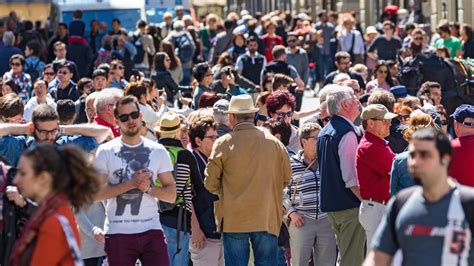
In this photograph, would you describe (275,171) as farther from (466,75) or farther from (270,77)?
(466,75)

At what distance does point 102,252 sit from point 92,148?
0.78 m

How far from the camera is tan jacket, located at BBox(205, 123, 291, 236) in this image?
10562 mm

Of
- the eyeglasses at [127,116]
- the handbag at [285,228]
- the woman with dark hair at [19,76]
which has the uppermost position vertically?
the eyeglasses at [127,116]

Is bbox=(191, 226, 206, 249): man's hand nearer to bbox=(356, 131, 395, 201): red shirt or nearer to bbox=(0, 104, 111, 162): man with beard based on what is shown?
bbox=(0, 104, 111, 162): man with beard

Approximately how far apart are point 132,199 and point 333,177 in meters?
2.12

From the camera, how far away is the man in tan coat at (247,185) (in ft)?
34.7

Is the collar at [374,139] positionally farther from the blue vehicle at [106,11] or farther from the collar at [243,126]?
the blue vehicle at [106,11]

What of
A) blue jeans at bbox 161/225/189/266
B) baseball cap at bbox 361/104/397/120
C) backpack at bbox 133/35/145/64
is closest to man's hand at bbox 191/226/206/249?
blue jeans at bbox 161/225/189/266

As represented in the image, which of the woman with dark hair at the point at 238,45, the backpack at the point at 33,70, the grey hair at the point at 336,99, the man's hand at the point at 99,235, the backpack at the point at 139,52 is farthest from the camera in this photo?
the backpack at the point at 139,52

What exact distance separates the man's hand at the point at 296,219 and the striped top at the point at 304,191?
2.2 inches

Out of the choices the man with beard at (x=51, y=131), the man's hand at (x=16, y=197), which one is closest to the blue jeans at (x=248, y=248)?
the man with beard at (x=51, y=131)

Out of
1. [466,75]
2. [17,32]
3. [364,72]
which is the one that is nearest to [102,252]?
[364,72]

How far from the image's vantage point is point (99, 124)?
11.5 metres

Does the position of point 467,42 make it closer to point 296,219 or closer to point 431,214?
point 296,219
